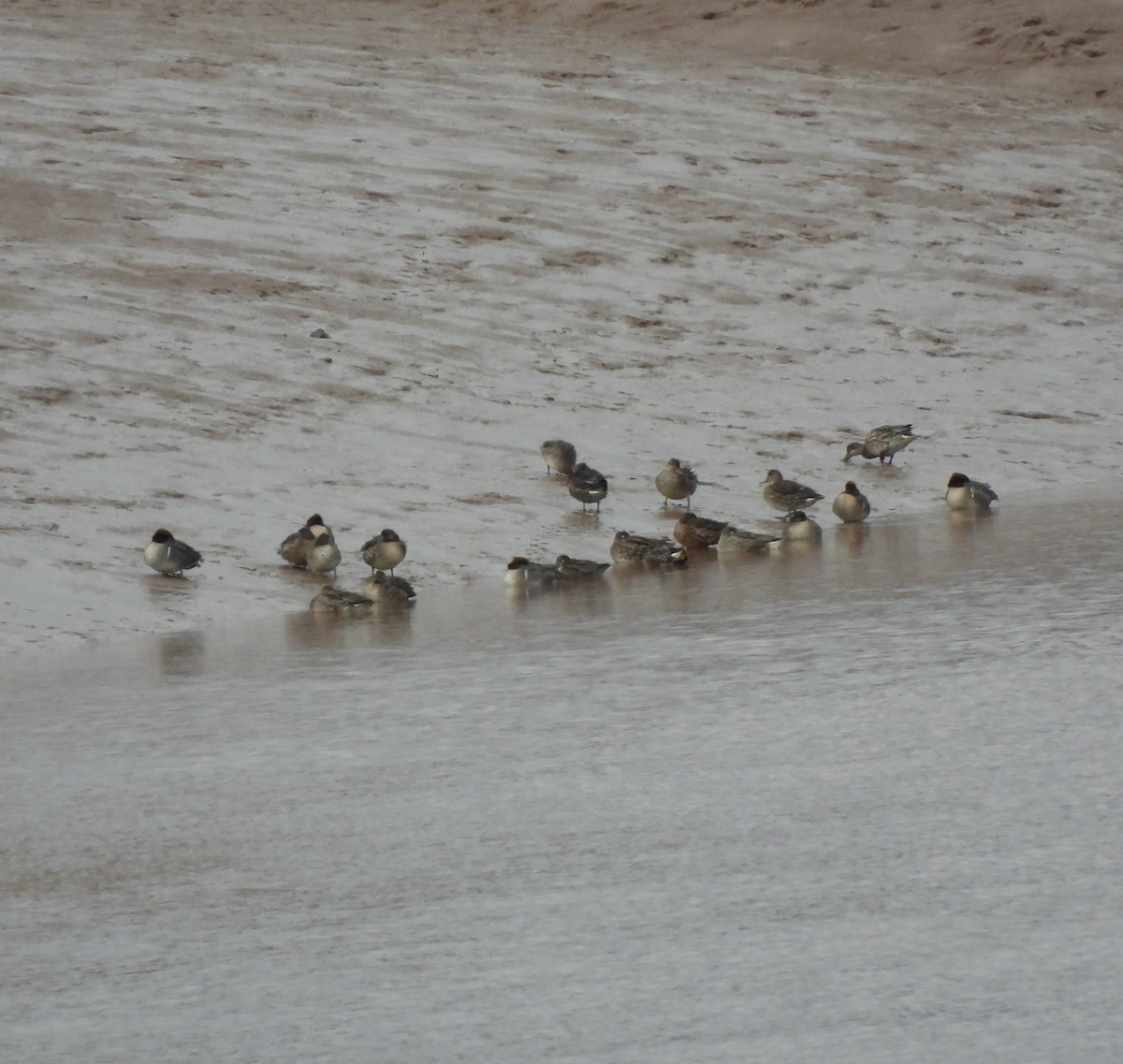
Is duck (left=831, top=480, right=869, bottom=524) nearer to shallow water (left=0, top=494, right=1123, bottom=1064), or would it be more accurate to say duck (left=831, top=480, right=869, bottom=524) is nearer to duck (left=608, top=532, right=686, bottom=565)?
duck (left=608, top=532, right=686, bottom=565)

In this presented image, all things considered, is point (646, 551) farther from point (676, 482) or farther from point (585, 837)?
point (585, 837)

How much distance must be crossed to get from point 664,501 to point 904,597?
3.76m

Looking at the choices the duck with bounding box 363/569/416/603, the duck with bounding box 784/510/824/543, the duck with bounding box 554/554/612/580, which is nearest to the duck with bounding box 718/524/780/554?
the duck with bounding box 784/510/824/543

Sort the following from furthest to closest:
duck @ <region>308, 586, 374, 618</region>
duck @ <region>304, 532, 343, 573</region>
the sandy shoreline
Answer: the sandy shoreline, duck @ <region>304, 532, 343, 573</region>, duck @ <region>308, 586, 374, 618</region>

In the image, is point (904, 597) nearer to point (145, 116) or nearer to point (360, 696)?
point (360, 696)

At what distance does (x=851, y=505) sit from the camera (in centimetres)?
1399

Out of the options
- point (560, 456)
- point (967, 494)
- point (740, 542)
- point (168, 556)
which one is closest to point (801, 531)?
point (740, 542)

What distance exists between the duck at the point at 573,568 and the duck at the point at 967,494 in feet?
11.0

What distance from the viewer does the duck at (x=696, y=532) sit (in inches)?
512

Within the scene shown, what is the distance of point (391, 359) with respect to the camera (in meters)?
16.7

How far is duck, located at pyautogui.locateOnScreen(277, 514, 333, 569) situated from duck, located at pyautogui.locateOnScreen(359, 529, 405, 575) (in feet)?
0.88

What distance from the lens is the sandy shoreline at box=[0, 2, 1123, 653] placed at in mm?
13492

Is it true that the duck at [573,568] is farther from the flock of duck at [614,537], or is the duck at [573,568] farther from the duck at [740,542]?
the duck at [740,542]

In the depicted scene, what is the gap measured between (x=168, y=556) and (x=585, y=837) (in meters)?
5.71
